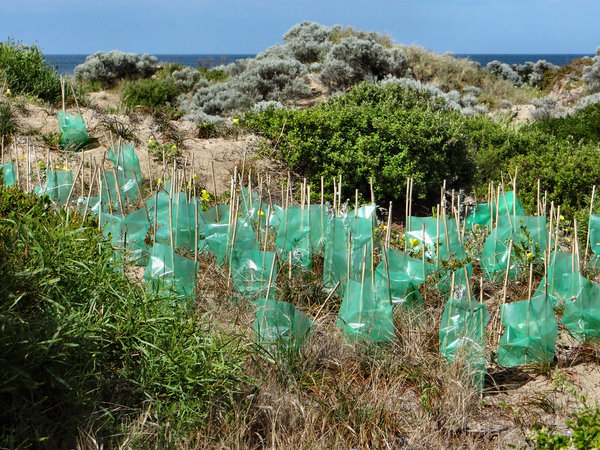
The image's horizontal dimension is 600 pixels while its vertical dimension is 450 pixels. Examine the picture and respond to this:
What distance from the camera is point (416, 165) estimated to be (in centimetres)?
659

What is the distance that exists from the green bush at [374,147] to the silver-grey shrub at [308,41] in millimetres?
7257

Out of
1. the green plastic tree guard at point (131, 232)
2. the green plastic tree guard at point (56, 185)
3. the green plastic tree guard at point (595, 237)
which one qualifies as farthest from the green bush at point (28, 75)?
the green plastic tree guard at point (595, 237)

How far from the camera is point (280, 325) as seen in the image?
3.22 meters

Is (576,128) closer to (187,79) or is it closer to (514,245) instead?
(514,245)

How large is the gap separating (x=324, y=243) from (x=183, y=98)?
9.42 metres

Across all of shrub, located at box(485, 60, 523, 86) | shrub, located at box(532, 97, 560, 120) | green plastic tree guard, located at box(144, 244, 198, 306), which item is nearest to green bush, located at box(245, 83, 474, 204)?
green plastic tree guard, located at box(144, 244, 198, 306)

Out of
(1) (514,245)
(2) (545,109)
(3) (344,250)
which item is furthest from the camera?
(2) (545,109)

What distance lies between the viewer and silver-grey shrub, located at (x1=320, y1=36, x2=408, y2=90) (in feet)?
39.8

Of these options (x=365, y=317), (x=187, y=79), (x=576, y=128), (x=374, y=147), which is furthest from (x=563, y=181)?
(x=187, y=79)

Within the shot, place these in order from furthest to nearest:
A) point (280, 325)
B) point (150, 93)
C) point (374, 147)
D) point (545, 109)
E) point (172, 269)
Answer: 1. point (545, 109)
2. point (150, 93)
3. point (374, 147)
4. point (172, 269)
5. point (280, 325)

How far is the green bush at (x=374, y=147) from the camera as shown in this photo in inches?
254

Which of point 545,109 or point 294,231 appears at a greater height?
point 545,109

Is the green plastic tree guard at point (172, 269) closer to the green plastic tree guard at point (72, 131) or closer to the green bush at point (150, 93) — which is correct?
the green plastic tree guard at point (72, 131)

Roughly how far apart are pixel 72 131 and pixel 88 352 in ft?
16.3
